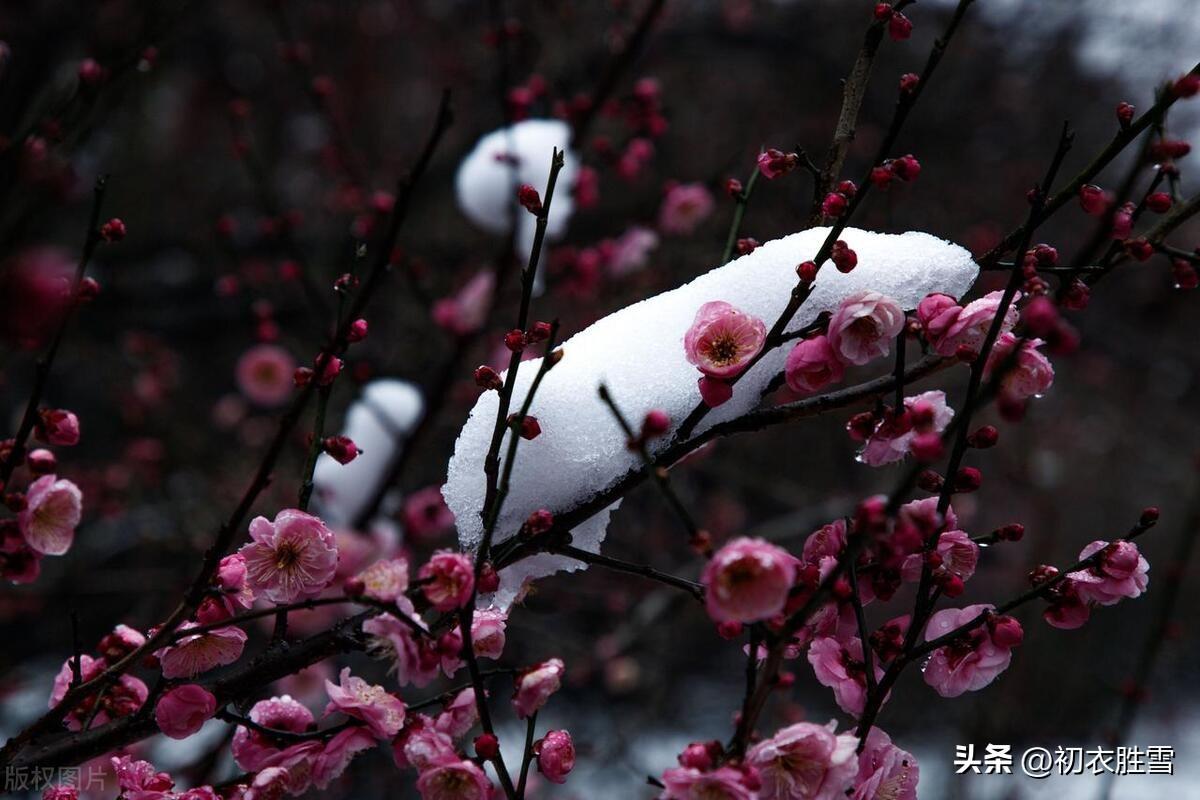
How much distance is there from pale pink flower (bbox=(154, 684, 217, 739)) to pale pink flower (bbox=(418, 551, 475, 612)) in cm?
32

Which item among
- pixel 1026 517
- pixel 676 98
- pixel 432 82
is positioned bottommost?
pixel 1026 517

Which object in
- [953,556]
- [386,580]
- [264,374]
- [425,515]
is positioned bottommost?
[386,580]

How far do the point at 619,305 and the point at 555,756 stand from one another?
189 cm

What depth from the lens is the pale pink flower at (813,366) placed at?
976mm

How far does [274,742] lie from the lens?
1.06m

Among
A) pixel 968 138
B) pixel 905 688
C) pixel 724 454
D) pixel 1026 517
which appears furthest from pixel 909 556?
pixel 1026 517

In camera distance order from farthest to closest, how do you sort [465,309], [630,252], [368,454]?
[630,252], [465,309], [368,454]

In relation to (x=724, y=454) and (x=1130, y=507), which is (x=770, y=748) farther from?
(x=1130, y=507)

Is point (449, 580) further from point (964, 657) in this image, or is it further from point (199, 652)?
point (964, 657)

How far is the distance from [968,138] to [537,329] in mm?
5092

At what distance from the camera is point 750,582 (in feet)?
2.62

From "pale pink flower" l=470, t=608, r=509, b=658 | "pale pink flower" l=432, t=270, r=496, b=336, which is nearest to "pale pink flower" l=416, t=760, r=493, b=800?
"pale pink flower" l=470, t=608, r=509, b=658

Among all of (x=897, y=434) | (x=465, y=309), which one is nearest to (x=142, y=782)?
(x=897, y=434)

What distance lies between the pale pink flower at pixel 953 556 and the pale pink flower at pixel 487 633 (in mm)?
469
